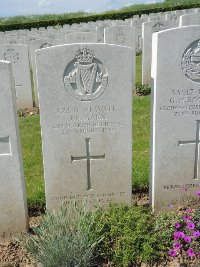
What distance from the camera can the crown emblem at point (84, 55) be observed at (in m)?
3.56

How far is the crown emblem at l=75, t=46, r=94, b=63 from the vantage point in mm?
3559

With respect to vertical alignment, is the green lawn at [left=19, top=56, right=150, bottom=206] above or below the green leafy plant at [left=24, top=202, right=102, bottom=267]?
below

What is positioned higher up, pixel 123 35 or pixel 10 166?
pixel 123 35

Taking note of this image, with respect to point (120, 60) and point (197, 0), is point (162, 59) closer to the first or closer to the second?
Result: point (120, 60)

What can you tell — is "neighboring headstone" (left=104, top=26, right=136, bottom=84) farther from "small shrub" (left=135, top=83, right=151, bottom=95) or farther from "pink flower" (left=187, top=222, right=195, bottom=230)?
"pink flower" (left=187, top=222, right=195, bottom=230)

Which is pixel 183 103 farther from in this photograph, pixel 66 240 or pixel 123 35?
pixel 123 35

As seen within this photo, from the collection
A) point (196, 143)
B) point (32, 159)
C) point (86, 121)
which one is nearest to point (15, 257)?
point (86, 121)

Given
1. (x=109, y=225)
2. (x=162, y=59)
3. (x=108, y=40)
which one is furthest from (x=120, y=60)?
(x=108, y=40)

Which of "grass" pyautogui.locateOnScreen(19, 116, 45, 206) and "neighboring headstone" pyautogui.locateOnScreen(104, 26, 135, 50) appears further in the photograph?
"neighboring headstone" pyautogui.locateOnScreen(104, 26, 135, 50)

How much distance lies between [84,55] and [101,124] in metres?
0.71

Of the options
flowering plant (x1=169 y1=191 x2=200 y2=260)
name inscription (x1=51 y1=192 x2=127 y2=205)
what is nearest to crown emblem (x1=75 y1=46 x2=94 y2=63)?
name inscription (x1=51 y1=192 x2=127 y2=205)

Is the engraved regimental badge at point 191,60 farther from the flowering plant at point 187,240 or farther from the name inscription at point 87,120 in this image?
the flowering plant at point 187,240

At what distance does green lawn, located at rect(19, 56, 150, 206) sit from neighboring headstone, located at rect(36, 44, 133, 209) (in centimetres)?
62

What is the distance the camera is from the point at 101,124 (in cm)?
383
